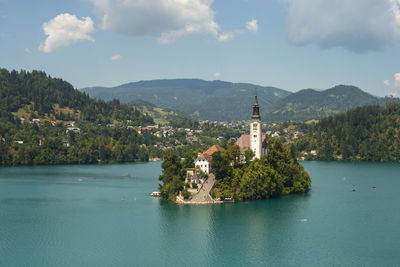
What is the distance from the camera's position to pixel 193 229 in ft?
247

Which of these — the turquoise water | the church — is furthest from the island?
the turquoise water

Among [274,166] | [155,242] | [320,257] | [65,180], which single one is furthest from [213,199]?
[65,180]

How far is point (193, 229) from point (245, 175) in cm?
2371

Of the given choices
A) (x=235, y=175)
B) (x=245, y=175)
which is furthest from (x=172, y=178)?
(x=245, y=175)

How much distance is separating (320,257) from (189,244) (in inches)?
737

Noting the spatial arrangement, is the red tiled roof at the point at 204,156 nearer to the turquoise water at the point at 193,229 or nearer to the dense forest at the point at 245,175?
the dense forest at the point at 245,175

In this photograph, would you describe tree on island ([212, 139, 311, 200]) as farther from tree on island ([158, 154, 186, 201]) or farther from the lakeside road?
tree on island ([158, 154, 186, 201])

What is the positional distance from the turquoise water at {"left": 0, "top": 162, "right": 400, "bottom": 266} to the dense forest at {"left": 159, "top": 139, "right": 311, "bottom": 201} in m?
3.37

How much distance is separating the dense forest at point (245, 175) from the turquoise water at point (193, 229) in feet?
11.0

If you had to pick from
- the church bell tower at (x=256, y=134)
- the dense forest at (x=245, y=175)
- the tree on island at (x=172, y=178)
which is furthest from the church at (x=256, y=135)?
the tree on island at (x=172, y=178)

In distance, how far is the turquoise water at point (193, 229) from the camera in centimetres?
6244

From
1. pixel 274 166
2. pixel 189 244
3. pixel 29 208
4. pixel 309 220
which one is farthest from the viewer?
pixel 274 166

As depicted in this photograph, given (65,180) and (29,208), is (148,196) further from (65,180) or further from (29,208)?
(65,180)

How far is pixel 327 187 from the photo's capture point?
12369cm
